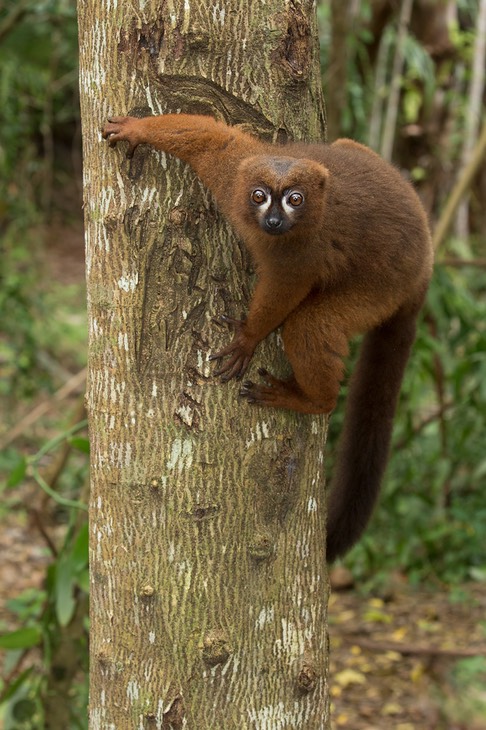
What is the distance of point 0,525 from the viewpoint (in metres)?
6.65

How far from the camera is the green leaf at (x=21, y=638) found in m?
3.24

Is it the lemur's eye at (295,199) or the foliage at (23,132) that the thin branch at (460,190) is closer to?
the foliage at (23,132)

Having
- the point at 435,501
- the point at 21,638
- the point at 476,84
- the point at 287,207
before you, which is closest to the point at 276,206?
the point at 287,207

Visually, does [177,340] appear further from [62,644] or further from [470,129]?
[470,129]

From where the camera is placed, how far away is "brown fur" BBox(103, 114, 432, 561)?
2.21 meters

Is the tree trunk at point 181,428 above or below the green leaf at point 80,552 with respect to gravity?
above

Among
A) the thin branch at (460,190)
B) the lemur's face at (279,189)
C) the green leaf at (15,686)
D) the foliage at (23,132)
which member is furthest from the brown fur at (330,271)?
the foliage at (23,132)

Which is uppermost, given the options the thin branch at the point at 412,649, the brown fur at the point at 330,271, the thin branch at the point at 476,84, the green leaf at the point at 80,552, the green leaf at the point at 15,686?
the thin branch at the point at 476,84

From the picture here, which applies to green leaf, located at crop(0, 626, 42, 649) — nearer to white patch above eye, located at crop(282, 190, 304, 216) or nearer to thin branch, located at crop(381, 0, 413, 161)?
white patch above eye, located at crop(282, 190, 304, 216)

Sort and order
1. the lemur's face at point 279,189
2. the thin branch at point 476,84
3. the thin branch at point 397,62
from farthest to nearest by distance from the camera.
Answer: the thin branch at point 476,84 < the thin branch at point 397,62 < the lemur's face at point 279,189

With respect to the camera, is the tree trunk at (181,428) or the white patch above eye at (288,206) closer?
the tree trunk at (181,428)

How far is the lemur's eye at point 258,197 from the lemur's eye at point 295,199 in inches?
3.1

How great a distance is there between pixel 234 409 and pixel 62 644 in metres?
1.77

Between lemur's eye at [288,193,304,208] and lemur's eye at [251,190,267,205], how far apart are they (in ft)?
0.26
